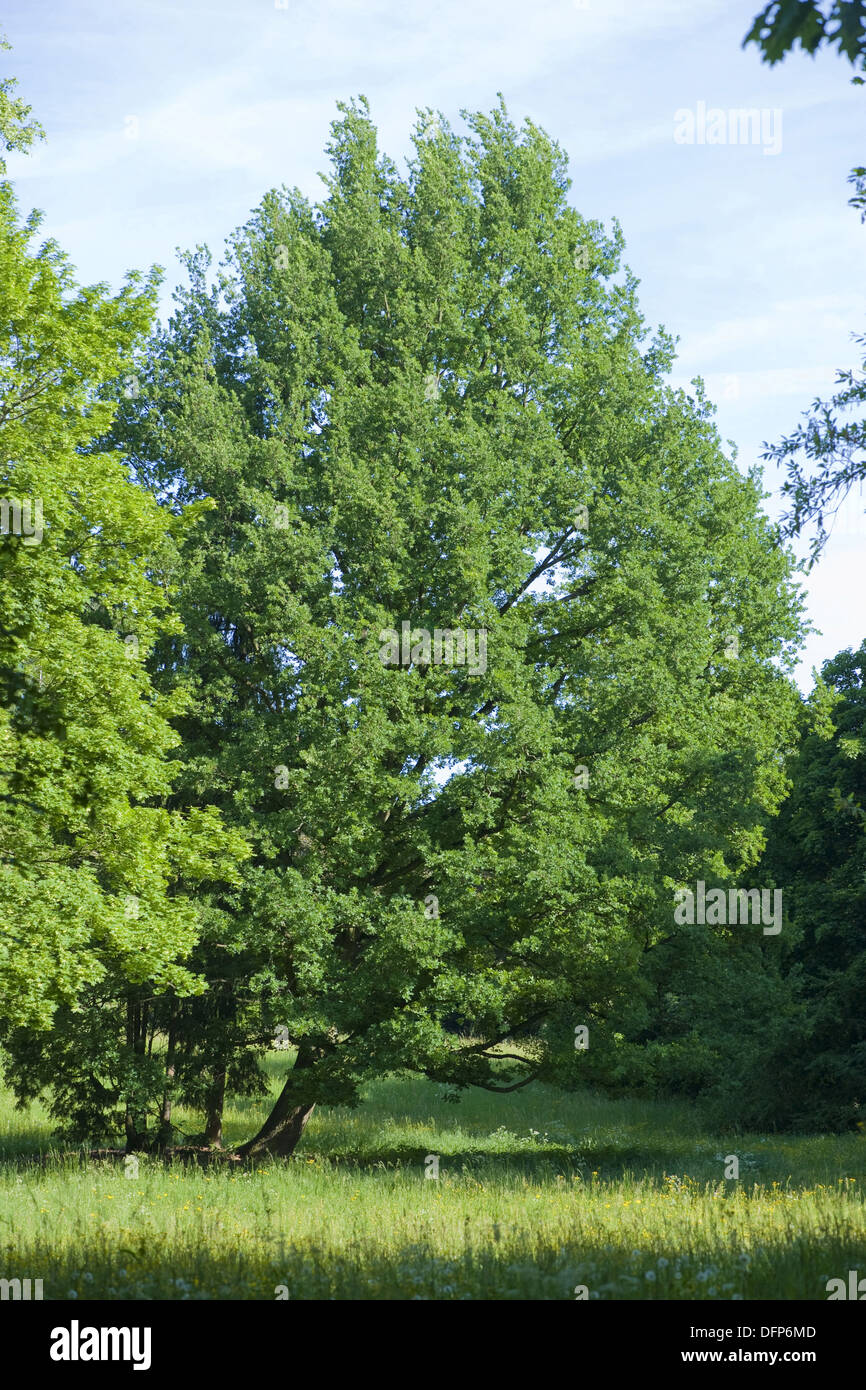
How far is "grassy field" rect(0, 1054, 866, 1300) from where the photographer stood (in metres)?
8.22

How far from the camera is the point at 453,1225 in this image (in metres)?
10.6

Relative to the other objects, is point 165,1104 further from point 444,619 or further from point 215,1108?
point 444,619

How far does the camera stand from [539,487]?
62.5 feet

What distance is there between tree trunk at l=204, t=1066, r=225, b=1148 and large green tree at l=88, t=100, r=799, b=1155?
1.12 meters

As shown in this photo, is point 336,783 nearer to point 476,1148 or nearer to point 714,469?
point 476,1148

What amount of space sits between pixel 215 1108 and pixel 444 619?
10.6 m

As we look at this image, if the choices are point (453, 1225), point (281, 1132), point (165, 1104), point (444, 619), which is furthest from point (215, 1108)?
→ point (453, 1225)

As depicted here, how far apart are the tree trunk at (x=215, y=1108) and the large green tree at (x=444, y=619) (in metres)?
1.12

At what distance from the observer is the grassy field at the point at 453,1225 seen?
822cm

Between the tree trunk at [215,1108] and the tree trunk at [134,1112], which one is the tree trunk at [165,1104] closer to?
the tree trunk at [134,1112]

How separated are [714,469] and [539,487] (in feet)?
18.3
